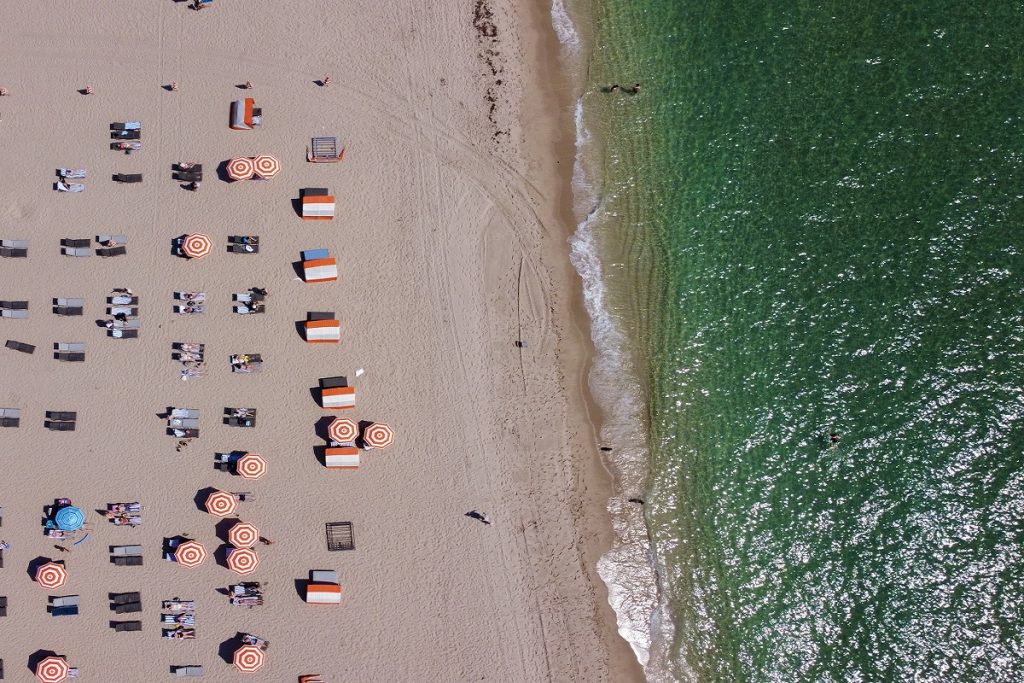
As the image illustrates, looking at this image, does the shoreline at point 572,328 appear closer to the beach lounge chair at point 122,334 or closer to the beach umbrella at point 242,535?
the beach umbrella at point 242,535

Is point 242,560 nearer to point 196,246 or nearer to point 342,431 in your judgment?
point 342,431

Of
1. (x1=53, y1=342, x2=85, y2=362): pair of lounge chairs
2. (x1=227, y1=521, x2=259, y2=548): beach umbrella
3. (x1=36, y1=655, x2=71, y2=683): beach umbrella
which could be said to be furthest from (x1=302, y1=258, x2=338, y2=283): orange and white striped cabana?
(x1=36, y1=655, x2=71, y2=683): beach umbrella

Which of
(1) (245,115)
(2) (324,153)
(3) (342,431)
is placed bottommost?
(3) (342,431)

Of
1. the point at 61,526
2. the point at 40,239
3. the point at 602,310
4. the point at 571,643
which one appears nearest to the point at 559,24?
the point at 602,310

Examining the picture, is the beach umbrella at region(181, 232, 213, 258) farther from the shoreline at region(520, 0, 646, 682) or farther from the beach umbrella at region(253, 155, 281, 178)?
the shoreline at region(520, 0, 646, 682)

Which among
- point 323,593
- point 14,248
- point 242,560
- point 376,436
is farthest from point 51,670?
point 14,248

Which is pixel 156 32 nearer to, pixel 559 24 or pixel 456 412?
pixel 559 24

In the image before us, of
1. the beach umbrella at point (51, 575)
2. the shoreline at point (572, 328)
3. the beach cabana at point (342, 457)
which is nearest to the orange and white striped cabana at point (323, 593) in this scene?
the beach cabana at point (342, 457)
